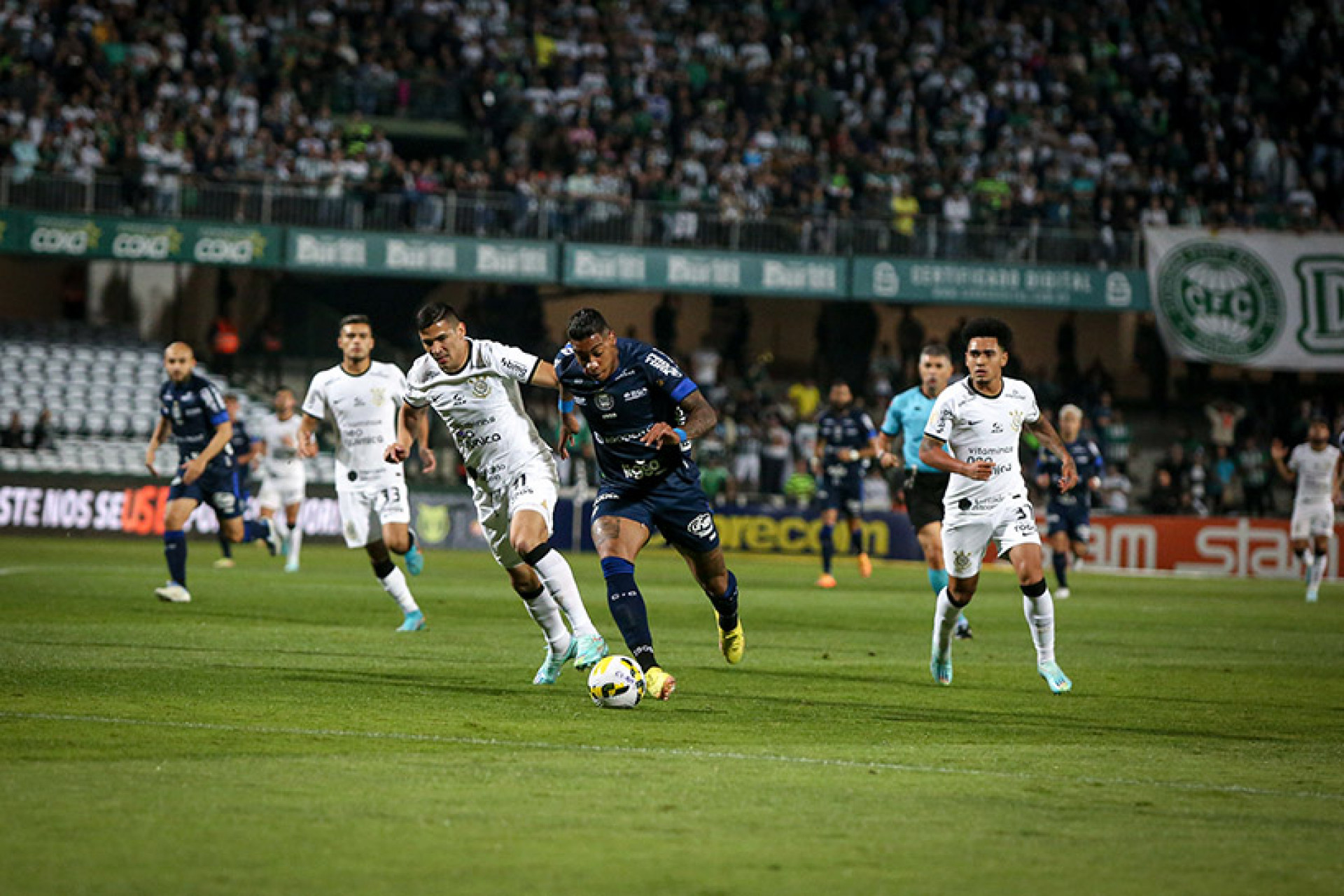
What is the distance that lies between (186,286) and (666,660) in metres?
29.7

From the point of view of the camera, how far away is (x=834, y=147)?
40250 millimetres

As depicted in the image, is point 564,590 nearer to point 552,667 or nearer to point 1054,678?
point 552,667

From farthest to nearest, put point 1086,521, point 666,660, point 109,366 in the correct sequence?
point 109,366 < point 1086,521 < point 666,660

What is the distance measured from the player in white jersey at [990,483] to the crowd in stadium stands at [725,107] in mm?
25665

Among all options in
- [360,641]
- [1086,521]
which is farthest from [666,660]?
[1086,521]

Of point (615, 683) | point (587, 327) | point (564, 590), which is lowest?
point (615, 683)

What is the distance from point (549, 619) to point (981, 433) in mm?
3193

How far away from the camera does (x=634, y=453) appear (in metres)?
10.6

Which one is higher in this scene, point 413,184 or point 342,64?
point 342,64

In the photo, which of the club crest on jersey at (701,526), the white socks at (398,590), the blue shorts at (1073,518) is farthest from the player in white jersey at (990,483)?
the blue shorts at (1073,518)

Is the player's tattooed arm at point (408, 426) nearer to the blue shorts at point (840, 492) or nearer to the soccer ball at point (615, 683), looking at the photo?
the soccer ball at point (615, 683)

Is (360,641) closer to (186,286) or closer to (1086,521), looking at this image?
(1086,521)

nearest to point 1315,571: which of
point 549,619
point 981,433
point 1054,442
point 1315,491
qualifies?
point 1315,491

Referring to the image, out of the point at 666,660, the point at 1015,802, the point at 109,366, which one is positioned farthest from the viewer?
the point at 109,366
